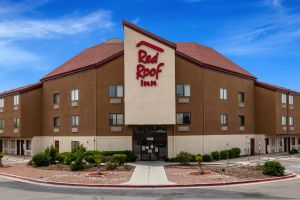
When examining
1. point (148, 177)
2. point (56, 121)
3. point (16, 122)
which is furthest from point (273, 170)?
point (16, 122)

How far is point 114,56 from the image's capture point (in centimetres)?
4688

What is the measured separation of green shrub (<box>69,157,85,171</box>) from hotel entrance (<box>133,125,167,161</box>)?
11.5 metres

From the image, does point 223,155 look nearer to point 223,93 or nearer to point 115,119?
point 223,93

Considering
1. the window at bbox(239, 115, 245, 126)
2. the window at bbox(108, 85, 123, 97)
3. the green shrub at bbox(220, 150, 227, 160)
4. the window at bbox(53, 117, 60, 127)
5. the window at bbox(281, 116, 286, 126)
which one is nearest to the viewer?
the window at bbox(108, 85, 123, 97)

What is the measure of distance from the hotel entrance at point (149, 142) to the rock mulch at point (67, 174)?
359 inches

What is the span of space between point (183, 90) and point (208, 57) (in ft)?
25.9

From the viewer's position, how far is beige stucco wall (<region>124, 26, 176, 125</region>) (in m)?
43.8

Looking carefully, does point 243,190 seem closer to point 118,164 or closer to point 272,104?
point 118,164

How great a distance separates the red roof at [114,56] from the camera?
→ 49.2 meters

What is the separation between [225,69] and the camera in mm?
50875

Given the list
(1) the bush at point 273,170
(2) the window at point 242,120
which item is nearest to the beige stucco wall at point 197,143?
(2) the window at point 242,120

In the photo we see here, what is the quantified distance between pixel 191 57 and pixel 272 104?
49.2 feet

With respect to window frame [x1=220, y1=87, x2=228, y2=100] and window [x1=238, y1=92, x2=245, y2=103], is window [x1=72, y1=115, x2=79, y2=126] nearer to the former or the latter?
window frame [x1=220, y1=87, x2=228, y2=100]

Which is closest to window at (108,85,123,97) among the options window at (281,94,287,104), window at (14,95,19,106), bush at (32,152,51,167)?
bush at (32,152,51,167)
